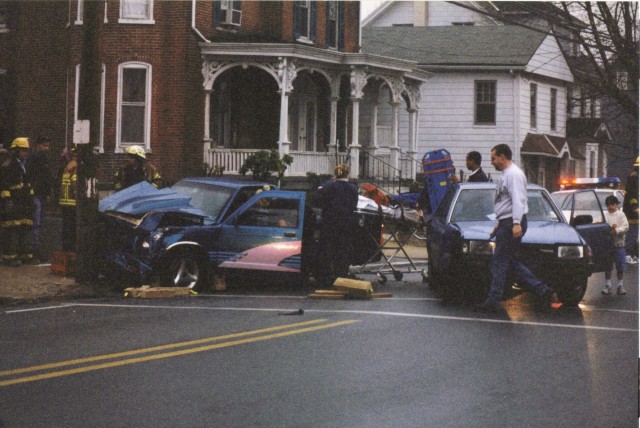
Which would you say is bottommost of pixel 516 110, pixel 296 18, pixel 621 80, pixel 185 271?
pixel 185 271

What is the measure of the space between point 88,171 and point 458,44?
30678 mm

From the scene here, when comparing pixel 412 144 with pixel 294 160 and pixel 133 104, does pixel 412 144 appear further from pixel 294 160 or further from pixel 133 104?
pixel 133 104

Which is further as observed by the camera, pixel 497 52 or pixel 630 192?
pixel 497 52

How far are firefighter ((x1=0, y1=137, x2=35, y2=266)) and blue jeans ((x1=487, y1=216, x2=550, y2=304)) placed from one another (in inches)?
301

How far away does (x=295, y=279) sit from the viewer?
51.1 ft

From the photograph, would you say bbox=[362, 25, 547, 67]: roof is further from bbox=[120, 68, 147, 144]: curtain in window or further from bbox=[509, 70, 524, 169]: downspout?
bbox=[120, 68, 147, 144]: curtain in window

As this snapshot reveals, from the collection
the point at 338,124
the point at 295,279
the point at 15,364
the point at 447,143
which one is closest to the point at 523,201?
the point at 295,279

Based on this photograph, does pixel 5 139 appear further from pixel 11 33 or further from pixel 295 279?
pixel 295 279

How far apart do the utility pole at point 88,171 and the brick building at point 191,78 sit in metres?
12.2

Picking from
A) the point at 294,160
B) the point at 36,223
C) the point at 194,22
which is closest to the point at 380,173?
the point at 294,160

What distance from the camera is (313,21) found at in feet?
110

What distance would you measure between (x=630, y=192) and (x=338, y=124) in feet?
59.7

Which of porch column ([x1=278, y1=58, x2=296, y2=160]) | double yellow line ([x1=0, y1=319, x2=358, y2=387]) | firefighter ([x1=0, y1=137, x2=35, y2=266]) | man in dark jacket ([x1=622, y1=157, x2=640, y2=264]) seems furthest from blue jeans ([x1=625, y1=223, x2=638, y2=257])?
porch column ([x1=278, y1=58, x2=296, y2=160])

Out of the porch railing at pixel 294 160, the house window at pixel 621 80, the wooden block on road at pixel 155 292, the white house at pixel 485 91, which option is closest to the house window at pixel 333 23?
the porch railing at pixel 294 160
